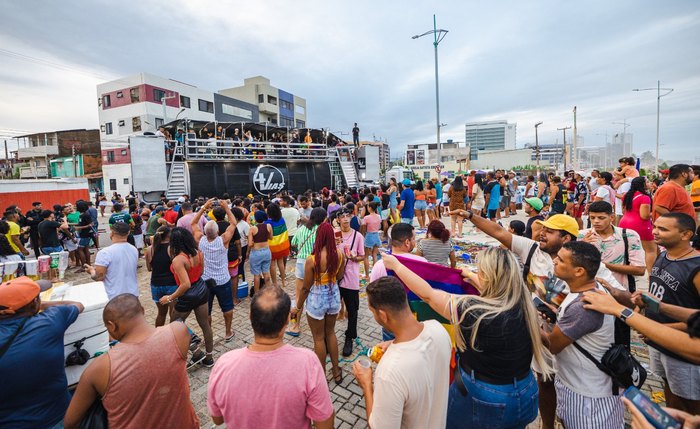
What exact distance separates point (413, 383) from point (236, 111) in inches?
1744

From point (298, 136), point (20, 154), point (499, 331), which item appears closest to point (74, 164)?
point (20, 154)

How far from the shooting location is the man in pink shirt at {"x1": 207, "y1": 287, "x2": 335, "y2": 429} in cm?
157

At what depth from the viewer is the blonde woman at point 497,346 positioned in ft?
5.81

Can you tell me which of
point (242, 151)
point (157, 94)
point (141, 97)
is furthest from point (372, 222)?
point (157, 94)

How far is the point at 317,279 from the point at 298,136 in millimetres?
18198

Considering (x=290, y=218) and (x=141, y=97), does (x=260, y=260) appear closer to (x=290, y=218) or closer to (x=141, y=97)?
(x=290, y=218)

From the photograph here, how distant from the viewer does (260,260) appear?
5.65 m

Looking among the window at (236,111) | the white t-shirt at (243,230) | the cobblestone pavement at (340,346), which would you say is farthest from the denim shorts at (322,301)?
the window at (236,111)

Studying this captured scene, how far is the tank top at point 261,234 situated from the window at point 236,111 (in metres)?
38.6

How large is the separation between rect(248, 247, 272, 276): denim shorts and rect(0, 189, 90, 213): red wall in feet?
64.9

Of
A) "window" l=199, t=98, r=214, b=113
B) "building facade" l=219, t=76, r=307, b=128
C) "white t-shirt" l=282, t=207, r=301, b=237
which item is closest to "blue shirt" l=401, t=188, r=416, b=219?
"white t-shirt" l=282, t=207, r=301, b=237

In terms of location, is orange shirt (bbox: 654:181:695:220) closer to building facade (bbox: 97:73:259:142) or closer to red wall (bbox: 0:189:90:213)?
red wall (bbox: 0:189:90:213)

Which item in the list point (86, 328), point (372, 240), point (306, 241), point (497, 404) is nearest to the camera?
point (497, 404)

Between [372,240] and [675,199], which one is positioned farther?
[372,240]
